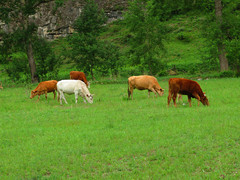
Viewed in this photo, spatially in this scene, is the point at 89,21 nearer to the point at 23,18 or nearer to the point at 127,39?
the point at 127,39

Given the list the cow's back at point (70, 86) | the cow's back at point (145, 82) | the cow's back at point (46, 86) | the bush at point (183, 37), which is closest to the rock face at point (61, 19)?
the bush at point (183, 37)

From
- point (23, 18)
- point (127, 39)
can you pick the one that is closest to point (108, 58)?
point (127, 39)

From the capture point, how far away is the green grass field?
7.27 m

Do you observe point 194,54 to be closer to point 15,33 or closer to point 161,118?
point 15,33

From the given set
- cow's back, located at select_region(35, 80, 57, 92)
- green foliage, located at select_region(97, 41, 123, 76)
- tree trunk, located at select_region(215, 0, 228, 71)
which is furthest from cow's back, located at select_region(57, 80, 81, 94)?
tree trunk, located at select_region(215, 0, 228, 71)

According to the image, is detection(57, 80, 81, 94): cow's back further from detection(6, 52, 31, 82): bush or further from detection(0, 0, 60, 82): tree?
detection(6, 52, 31, 82): bush

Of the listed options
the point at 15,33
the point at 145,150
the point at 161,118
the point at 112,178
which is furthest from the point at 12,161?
the point at 15,33

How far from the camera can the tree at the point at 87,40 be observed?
35.2 m

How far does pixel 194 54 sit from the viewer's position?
49.4m

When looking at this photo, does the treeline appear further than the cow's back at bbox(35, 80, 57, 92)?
Yes

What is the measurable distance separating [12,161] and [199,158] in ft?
15.5

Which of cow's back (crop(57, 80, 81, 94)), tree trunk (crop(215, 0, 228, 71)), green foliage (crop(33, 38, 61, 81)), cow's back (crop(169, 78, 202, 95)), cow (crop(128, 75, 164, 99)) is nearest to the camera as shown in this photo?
cow's back (crop(169, 78, 202, 95))

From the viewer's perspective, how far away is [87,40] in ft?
116

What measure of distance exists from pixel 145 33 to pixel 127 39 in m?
2.28
